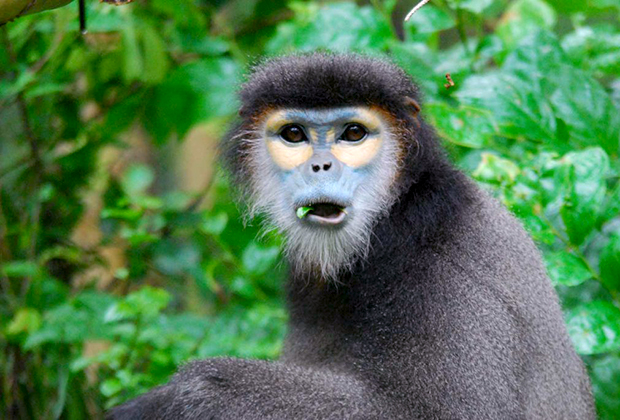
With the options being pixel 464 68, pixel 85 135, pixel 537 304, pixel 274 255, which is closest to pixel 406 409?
pixel 537 304

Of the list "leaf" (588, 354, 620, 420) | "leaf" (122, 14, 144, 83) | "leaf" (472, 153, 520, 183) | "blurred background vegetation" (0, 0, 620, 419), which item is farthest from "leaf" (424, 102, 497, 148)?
"leaf" (122, 14, 144, 83)

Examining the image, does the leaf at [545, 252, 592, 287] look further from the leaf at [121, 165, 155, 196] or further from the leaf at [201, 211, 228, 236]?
the leaf at [121, 165, 155, 196]

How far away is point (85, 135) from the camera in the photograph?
21.8 ft

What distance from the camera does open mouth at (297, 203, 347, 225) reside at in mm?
3742

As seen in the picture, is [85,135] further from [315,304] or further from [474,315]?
[474,315]

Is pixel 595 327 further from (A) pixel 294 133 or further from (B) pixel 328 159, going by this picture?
(A) pixel 294 133

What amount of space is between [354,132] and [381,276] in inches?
26.3

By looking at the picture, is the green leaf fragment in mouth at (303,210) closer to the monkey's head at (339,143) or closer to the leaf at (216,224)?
the monkey's head at (339,143)

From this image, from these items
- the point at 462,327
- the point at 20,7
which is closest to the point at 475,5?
the point at 462,327

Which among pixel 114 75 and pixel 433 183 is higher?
pixel 433 183

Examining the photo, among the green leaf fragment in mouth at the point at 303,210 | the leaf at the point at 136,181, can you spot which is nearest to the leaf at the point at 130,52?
the leaf at the point at 136,181

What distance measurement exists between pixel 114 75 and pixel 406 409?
439 cm

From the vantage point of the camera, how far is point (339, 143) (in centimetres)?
385

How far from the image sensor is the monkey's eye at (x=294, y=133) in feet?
12.9
